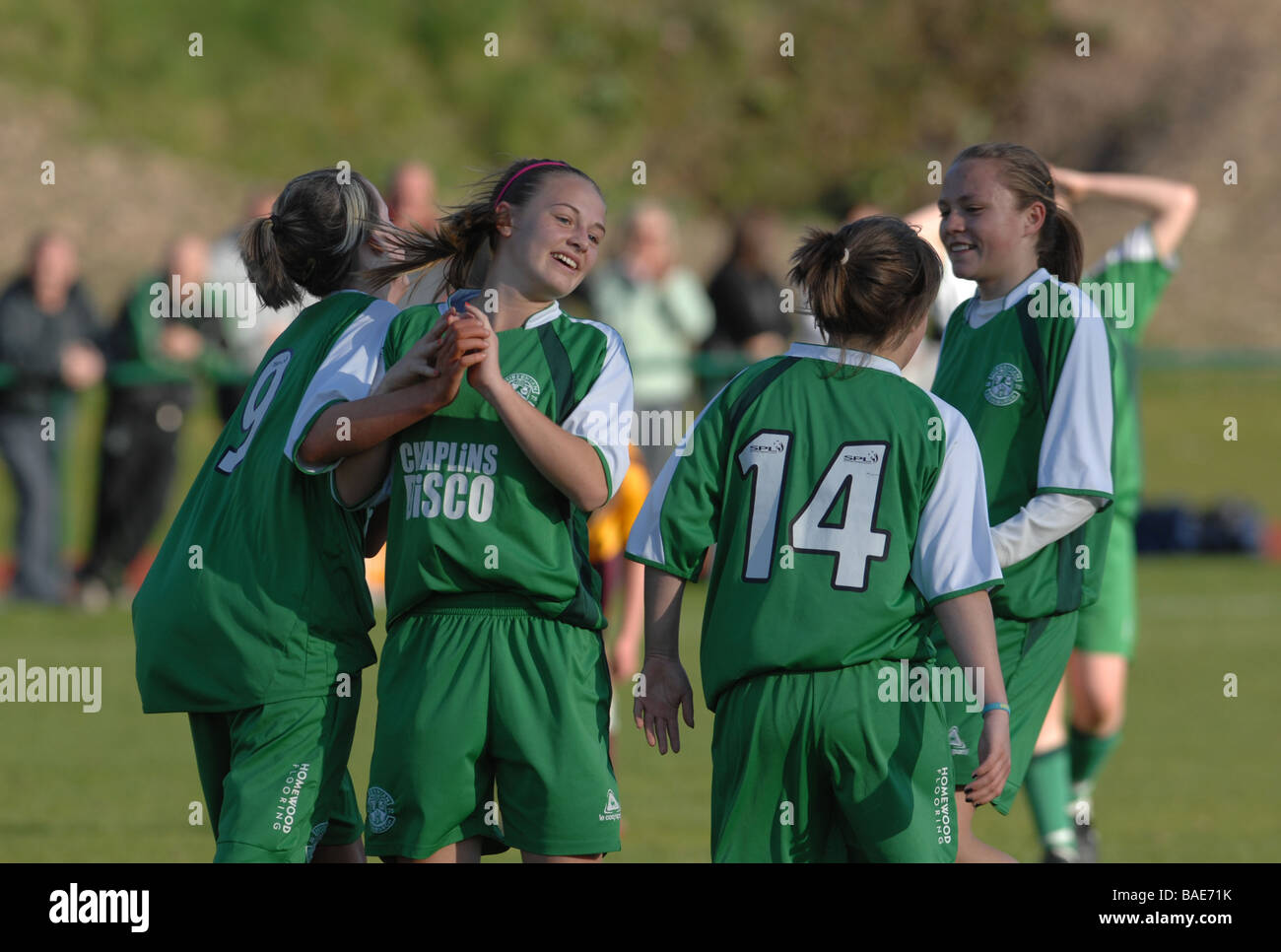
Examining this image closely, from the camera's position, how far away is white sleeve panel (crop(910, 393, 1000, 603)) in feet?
12.0

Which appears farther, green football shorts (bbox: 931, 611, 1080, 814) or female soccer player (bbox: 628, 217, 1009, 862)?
green football shorts (bbox: 931, 611, 1080, 814)

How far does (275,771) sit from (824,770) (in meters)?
1.16

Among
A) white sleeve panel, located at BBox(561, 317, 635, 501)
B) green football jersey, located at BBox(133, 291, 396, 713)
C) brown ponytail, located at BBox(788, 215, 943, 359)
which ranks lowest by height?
green football jersey, located at BBox(133, 291, 396, 713)

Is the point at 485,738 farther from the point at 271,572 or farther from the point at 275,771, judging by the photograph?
the point at 271,572

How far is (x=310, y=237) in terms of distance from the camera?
4078 mm

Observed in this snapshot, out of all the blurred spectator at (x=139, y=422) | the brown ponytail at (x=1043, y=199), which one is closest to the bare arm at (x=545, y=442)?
the brown ponytail at (x=1043, y=199)

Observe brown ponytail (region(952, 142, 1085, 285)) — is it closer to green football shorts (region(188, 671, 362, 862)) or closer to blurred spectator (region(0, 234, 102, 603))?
green football shorts (region(188, 671, 362, 862))

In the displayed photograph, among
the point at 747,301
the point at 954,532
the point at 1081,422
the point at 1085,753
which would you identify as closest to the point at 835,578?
the point at 954,532

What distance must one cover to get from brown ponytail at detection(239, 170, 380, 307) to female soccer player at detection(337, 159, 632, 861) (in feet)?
1.06

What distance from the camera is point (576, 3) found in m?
35.2

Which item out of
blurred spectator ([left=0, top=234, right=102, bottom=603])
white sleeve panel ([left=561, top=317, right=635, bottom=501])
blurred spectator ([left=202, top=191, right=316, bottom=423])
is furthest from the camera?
blurred spectator ([left=0, top=234, right=102, bottom=603])

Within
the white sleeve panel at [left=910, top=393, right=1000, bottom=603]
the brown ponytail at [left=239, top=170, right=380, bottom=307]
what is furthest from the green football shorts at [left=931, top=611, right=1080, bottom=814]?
the brown ponytail at [left=239, top=170, right=380, bottom=307]

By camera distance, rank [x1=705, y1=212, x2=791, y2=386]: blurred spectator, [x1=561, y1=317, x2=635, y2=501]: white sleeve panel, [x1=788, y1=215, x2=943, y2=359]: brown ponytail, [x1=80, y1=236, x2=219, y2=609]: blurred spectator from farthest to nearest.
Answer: [x1=705, y1=212, x2=791, y2=386]: blurred spectator < [x1=80, y1=236, x2=219, y2=609]: blurred spectator < [x1=561, y1=317, x2=635, y2=501]: white sleeve panel < [x1=788, y1=215, x2=943, y2=359]: brown ponytail

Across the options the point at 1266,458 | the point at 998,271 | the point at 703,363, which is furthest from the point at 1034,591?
the point at 1266,458
